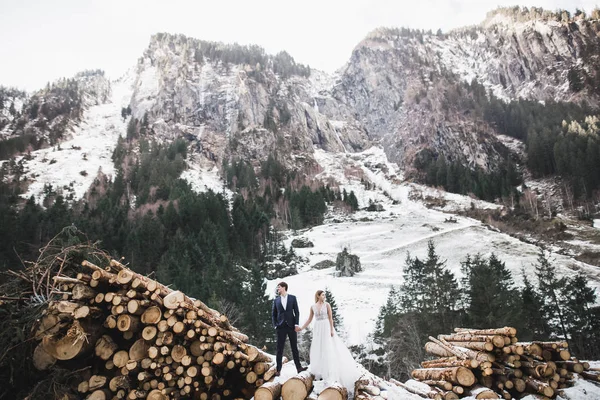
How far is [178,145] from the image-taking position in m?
123

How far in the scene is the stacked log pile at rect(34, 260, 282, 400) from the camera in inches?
194

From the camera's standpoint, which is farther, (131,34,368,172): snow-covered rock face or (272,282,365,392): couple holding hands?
(131,34,368,172): snow-covered rock face

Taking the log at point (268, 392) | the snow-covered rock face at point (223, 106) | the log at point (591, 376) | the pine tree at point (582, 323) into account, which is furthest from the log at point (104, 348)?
the snow-covered rock face at point (223, 106)

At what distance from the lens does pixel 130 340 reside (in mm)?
5430

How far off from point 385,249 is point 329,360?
56546 mm

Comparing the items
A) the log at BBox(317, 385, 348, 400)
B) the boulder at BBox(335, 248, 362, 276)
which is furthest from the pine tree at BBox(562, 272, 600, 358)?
the log at BBox(317, 385, 348, 400)

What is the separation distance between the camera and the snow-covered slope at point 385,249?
37872mm

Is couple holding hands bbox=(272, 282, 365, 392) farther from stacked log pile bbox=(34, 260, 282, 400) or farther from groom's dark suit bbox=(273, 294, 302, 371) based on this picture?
stacked log pile bbox=(34, 260, 282, 400)

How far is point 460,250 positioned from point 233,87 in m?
140

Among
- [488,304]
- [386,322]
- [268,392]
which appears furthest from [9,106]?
[268,392]

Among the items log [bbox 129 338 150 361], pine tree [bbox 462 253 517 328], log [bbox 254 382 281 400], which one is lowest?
pine tree [bbox 462 253 517 328]

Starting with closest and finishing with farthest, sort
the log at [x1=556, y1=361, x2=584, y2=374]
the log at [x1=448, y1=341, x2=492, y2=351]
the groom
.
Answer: the groom < the log at [x1=448, y1=341, x2=492, y2=351] < the log at [x1=556, y1=361, x2=584, y2=374]

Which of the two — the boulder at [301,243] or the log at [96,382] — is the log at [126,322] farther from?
the boulder at [301,243]

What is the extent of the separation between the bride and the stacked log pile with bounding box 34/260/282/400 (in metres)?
1.69
